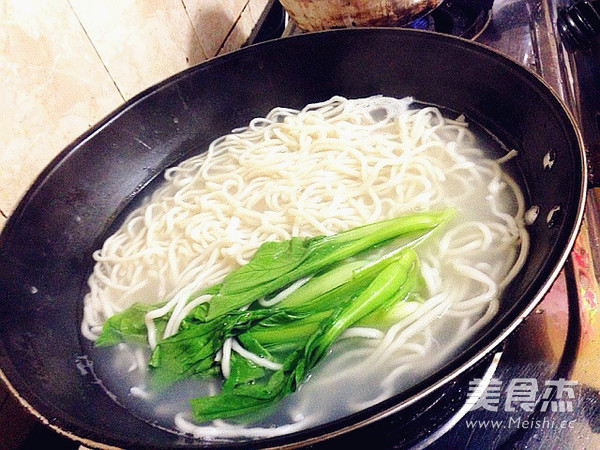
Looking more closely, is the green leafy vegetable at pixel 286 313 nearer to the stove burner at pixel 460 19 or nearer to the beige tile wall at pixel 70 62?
the beige tile wall at pixel 70 62

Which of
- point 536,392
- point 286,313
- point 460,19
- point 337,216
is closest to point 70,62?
point 337,216

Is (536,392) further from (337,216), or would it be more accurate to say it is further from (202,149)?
(202,149)

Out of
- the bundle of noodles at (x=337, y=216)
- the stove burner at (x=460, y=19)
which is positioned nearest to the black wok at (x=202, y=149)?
the bundle of noodles at (x=337, y=216)

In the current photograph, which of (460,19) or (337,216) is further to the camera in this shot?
(460,19)

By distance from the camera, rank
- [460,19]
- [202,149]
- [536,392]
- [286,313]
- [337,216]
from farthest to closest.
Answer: [460,19] < [202,149] < [337,216] < [286,313] < [536,392]

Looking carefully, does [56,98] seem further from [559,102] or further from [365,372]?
[559,102]

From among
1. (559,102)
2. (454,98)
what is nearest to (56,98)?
(454,98)
